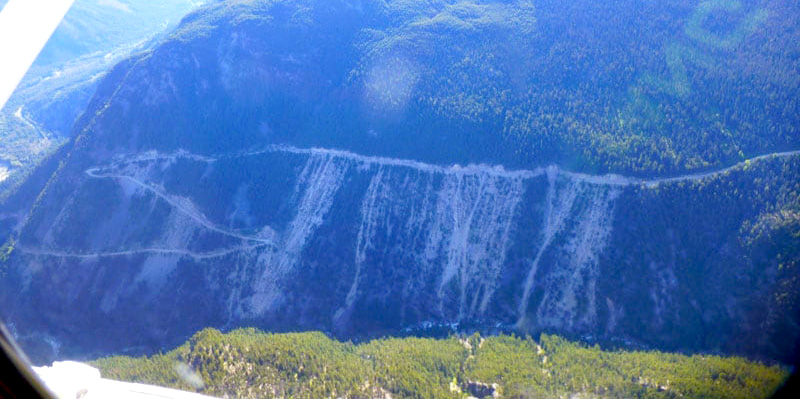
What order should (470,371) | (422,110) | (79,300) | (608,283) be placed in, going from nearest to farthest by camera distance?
1. (470,371)
2. (608,283)
3. (79,300)
4. (422,110)

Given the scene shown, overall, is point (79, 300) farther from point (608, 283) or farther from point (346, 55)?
point (608, 283)

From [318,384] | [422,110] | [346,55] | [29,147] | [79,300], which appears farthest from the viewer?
[29,147]

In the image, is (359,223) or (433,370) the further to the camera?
(359,223)

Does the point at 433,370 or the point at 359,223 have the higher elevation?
the point at 359,223

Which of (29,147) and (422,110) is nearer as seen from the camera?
(422,110)

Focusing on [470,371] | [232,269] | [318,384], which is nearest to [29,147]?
[232,269]

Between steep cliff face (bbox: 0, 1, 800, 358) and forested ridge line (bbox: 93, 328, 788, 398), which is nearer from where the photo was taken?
forested ridge line (bbox: 93, 328, 788, 398)

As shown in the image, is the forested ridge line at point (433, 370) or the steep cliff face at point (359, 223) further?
the steep cliff face at point (359, 223)

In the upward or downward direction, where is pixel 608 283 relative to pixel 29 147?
upward
